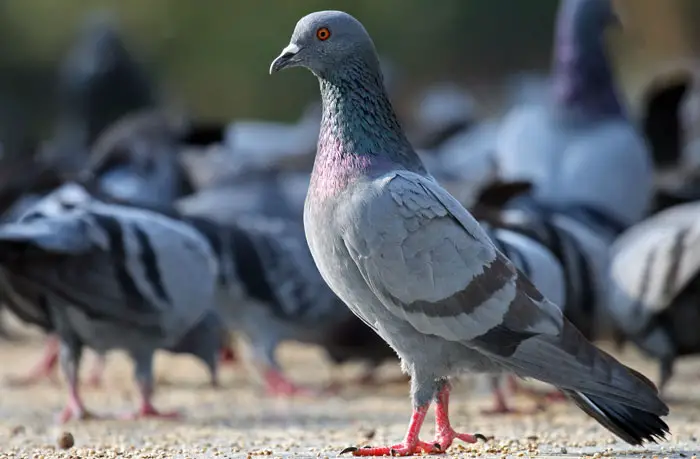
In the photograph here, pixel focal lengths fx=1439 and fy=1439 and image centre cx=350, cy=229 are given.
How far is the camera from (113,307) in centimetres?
749

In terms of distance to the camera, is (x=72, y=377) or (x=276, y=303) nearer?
(x=72, y=377)

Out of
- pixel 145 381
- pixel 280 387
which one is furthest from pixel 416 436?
pixel 280 387

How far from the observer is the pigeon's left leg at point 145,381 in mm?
7805

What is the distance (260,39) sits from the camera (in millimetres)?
27141

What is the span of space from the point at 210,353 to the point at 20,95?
1734cm

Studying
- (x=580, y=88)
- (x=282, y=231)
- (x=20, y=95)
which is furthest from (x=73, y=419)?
(x=20, y=95)

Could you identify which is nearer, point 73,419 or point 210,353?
point 73,419

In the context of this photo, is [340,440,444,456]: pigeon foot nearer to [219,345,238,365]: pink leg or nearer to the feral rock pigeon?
the feral rock pigeon

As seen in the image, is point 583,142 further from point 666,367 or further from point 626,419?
point 626,419

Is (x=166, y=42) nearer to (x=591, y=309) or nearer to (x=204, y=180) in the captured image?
(x=204, y=180)

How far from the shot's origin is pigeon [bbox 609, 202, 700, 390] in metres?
7.91

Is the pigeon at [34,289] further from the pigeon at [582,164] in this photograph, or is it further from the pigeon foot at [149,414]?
the pigeon at [582,164]

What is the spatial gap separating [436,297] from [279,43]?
2151 cm

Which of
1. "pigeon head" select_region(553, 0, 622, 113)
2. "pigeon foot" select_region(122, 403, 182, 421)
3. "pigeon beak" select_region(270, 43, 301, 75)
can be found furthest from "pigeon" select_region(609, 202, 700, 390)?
"pigeon beak" select_region(270, 43, 301, 75)
